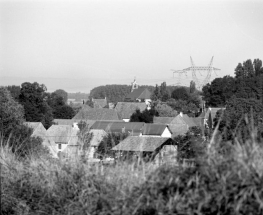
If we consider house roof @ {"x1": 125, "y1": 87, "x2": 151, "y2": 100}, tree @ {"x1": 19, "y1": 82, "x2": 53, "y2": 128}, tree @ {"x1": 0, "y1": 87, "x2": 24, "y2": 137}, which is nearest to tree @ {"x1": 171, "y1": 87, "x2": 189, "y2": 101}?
house roof @ {"x1": 125, "y1": 87, "x2": 151, "y2": 100}

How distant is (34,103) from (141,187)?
60468 mm

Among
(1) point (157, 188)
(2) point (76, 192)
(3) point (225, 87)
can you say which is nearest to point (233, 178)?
(1) point (157, 188)

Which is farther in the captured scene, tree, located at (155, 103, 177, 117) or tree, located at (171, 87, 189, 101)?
tree, located at (171, 87, 189, 101)

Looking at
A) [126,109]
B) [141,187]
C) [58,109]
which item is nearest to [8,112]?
[141,187]

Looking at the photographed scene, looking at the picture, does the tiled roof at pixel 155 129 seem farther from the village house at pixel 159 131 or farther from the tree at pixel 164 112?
the tree at pixel 164 112

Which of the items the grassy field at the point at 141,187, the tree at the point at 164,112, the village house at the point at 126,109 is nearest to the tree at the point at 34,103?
the tree at the point at 164,112

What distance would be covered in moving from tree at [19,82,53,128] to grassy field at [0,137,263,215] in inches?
2254

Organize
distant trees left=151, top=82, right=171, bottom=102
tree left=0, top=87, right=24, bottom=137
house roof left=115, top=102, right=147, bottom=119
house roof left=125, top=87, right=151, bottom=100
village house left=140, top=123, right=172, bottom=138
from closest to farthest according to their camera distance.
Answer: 1. tree left=0, top=87, right=24, bottom=137
2. village house left=140, top=123, right=172, bottom=138
3. house roof left=115, top=102, right=147, bottom=119
4. distant trees left=151, top=82, right=171, bottom=102
5. house roof left=125, top=87, right=151, bottom=100

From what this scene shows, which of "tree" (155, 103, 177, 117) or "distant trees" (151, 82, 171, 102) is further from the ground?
"distant trees" (151, 82, 171, 102)

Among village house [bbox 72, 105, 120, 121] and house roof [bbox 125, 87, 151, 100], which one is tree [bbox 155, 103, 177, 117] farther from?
house roof [bbox 125, 87, 151, 100]

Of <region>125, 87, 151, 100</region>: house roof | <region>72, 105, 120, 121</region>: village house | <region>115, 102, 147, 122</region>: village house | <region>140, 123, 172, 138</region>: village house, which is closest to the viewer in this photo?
<region>140, 123, 172, 138</region>: village house

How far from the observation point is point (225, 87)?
87.3m

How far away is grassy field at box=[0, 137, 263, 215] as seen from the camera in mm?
4188

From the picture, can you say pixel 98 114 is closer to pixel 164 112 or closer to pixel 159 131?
pixel 164 112
